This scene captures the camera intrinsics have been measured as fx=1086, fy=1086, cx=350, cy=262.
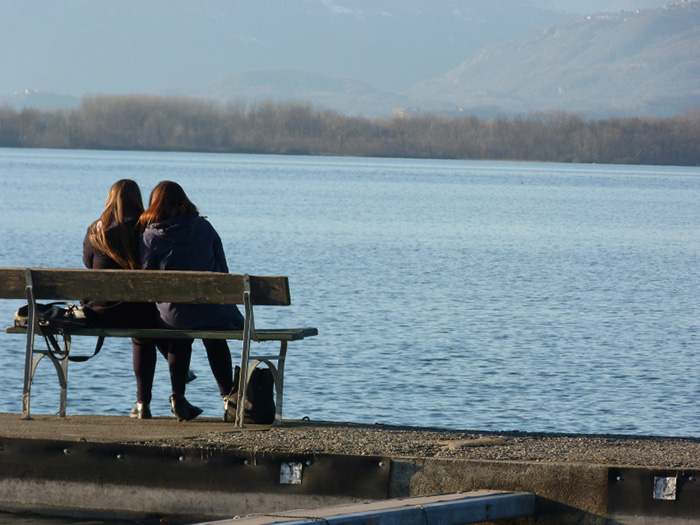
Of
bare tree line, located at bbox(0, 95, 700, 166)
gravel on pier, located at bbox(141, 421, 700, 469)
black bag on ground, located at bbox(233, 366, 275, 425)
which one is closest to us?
gravel on pier, located at bbox(141, 421, 700, 469)

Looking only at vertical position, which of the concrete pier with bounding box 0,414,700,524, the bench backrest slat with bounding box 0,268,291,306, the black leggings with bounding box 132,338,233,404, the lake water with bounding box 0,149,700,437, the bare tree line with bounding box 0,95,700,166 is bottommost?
the lake water with bounding box 0,149,700,437

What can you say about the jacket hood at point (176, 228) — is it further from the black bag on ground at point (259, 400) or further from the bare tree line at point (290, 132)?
the bare tree line at point (290, 132)

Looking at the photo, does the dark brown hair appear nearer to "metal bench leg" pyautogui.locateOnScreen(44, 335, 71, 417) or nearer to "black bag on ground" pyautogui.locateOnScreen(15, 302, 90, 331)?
"black bag on ground" pyautogui.locateOnScreen(15, 302, 90, 331)

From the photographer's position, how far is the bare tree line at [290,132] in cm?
14788

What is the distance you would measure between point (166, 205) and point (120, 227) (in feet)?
1.16

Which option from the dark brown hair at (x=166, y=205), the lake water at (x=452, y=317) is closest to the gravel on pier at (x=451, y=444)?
the dark brown hair at (x=166, y=205)

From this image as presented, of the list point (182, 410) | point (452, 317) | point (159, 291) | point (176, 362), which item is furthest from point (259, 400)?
point (452, 317)

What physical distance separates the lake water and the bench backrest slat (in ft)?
13.6

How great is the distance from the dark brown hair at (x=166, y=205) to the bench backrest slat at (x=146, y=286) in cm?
47

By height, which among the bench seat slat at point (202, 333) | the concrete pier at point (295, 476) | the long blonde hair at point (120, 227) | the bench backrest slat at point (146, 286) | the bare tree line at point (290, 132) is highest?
the bare tree line at point (290, 132)

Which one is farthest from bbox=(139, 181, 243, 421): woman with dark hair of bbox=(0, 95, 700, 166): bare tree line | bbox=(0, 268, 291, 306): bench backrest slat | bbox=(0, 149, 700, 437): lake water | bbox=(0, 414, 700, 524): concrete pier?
bbox=(0, 95, 700, 166): bare tree line

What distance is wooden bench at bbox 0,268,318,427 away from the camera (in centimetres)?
635

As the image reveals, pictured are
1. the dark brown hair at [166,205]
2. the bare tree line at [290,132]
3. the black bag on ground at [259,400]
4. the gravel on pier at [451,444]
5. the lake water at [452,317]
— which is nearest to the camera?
the gravel on pier at [451,444]

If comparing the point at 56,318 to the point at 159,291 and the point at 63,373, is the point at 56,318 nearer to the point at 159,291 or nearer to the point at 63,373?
the point at 63,373
